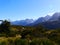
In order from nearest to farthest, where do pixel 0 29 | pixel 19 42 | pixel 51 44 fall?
pixel 51 44, pixel 19 42, pixel 0 29

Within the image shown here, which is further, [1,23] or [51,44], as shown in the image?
[1,23]

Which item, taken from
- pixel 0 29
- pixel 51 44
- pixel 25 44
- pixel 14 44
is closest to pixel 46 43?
pixel 51 44

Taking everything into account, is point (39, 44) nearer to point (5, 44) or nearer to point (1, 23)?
point (5, 44)

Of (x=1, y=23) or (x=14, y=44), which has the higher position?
(x=1, y=23)

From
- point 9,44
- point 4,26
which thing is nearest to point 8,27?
point 4,26

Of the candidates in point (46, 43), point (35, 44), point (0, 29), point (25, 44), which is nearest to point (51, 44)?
point (46, 43)

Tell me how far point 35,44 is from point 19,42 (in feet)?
6.74

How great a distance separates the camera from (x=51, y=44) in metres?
19.1

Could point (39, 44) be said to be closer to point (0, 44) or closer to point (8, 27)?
point (0, 44)

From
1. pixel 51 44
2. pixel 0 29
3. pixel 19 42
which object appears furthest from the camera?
pixel 0 29

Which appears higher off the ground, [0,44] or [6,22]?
[6,22]

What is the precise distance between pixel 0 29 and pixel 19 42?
34.9 m

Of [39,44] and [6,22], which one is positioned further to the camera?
Answer: [6,22]

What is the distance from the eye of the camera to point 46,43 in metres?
19.2
